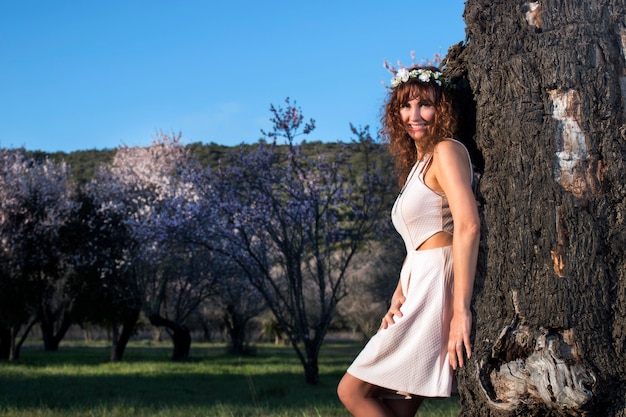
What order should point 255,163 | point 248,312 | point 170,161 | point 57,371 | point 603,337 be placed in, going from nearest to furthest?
point 603,337, point 255,163, point 57,371, point 248,312, point 170,161

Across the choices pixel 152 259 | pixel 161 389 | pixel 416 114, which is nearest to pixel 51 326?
pixel 152 259

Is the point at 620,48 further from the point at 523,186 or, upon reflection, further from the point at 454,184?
the point at 454,184

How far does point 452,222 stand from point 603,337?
773mm

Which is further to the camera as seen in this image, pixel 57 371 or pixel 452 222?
pixel 57 371

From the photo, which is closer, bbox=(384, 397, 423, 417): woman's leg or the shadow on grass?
bbox=(384, 397, 423, 417): woman's leg

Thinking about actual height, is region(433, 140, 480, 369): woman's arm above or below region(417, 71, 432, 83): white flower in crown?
below

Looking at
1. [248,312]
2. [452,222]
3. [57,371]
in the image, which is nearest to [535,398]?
[452,222]

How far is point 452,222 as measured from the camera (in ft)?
9.99

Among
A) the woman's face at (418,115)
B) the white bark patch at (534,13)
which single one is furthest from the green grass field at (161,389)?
the white bark patch at (534,13)

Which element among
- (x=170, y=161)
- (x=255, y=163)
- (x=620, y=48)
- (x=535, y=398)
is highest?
(x=170, y=161)

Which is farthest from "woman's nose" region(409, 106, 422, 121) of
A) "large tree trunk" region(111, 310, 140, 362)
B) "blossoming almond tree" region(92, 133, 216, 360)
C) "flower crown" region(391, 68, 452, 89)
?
"large tree trunk" region(111, 310, 140, 362)

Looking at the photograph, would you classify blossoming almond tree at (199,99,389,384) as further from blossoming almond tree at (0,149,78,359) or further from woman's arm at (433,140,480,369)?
woman's arm at (433,140,480,369)

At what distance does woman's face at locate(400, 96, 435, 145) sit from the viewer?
3.20 meters

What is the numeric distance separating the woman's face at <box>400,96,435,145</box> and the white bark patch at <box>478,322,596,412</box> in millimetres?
1002
